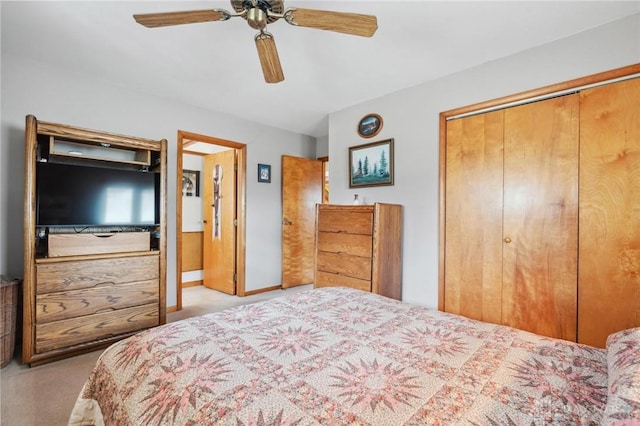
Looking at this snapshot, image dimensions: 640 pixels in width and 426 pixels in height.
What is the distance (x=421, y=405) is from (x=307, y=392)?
31 cm

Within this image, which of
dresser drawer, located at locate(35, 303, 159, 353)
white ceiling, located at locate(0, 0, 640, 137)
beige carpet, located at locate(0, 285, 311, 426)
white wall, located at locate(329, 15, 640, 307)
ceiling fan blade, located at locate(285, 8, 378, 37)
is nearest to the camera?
ceiling fan blade, located at locate(285, 8, 378, 37)

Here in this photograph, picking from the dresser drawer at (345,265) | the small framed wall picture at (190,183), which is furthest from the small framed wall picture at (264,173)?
the dresser drawer at (345,265)

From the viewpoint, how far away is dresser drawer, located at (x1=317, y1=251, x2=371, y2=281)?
8.79ft

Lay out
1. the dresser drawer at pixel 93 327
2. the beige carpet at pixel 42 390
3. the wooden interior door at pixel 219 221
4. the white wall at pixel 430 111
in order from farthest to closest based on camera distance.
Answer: the wooden interior door at pixel 219 221, the dresser drawer at pixel 93 327, the white wall at pixel 430 111, the beige carpet at pixel 42 390

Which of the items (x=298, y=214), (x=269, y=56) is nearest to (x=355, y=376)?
(x=269, y=56)

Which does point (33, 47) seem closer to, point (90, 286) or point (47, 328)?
point (90, 286)

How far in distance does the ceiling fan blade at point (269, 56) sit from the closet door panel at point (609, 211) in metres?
2.10

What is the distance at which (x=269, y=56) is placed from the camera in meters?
1.73

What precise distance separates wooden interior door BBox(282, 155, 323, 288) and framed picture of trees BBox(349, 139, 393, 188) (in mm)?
1230

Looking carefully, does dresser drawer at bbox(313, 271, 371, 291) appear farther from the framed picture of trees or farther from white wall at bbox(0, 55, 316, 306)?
white wall at bbox(0, 55, 316, 306)

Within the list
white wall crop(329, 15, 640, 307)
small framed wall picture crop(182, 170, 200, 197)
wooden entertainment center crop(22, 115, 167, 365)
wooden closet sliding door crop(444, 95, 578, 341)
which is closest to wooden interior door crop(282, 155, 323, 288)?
white wall crop(329, 15, 640, 307)

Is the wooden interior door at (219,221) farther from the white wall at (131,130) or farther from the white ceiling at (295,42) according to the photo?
the white ceiling at (295,42)

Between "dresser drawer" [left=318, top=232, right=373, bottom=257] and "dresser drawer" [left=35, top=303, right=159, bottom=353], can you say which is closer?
"dresser drawer" [left=35, top=303, right=159, bottom=353]

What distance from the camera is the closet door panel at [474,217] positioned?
2.38m
